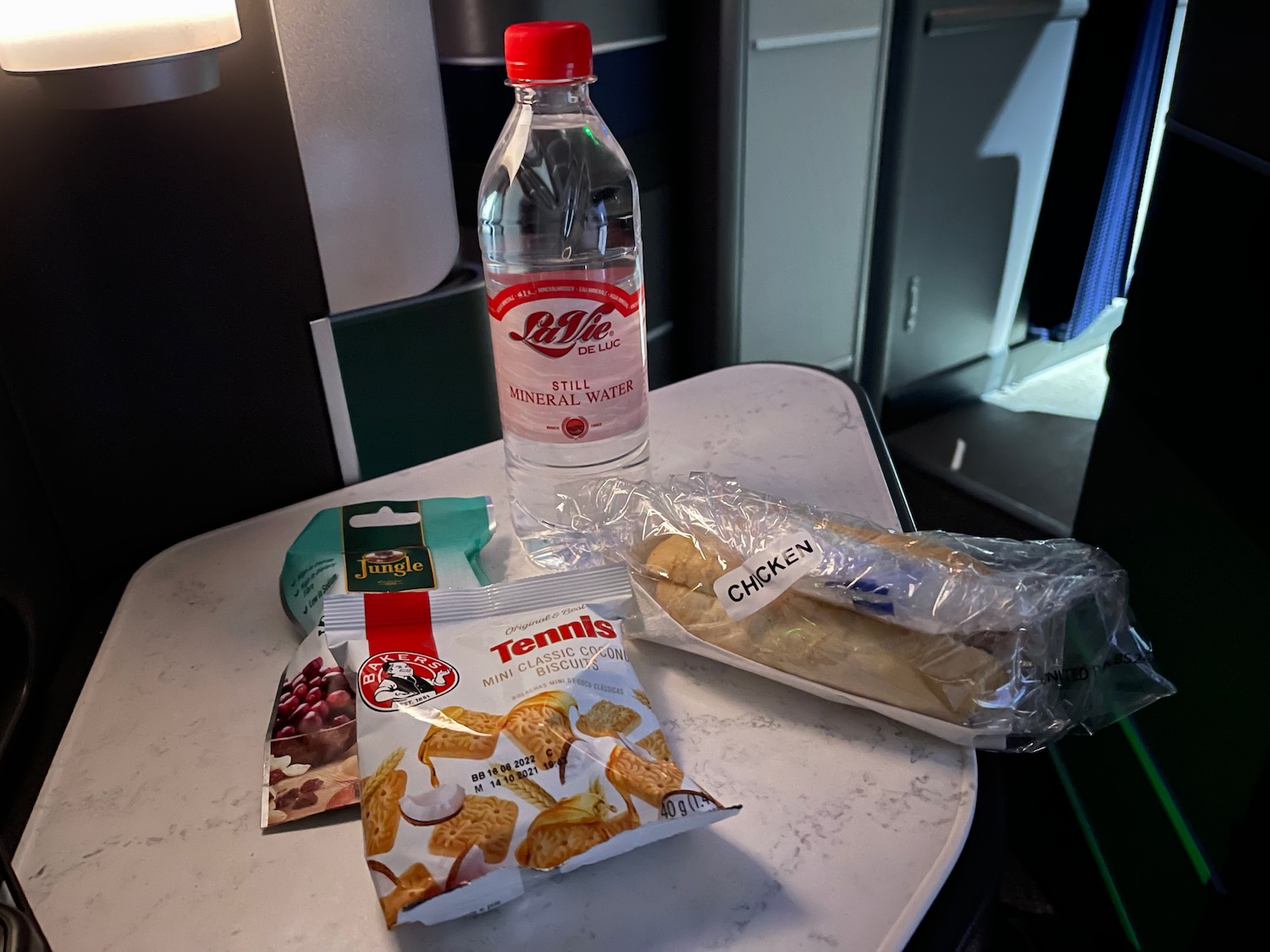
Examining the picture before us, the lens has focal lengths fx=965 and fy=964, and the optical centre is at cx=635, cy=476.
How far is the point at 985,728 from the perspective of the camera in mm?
536

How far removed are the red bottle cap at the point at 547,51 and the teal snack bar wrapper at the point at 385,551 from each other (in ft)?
1.01

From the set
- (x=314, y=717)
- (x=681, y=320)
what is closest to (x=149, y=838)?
(x=314, y=717)

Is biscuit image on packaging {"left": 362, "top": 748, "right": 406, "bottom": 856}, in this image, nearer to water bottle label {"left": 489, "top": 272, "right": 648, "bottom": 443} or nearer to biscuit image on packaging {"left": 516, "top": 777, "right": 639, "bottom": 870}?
biscuit image on packaging {"left": 516, "top": 777, "right": 639, "bottom": 870}

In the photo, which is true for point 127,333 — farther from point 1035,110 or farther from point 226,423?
point 1035,110

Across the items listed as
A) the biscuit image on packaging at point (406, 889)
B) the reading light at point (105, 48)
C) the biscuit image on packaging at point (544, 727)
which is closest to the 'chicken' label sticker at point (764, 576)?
the biscuit image on packaging at point (544, 727)

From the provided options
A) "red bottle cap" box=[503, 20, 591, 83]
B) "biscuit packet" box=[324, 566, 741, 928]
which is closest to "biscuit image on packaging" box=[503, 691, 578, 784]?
"biscuit packet" box=[324, 566, 741, 928]

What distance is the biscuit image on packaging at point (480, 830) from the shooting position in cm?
44

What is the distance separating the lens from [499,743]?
0.49 metres

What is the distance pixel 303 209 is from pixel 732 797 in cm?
52

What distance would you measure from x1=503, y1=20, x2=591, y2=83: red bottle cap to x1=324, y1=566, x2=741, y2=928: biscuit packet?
306mm

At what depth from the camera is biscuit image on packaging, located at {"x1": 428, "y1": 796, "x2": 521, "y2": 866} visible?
0.44 metres

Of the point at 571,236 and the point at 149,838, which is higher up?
the point at 571,236

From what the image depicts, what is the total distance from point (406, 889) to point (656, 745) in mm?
146

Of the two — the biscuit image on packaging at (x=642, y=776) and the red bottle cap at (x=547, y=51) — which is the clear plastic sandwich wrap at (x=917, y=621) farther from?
the red bottle cap at (x=547, y=51)
